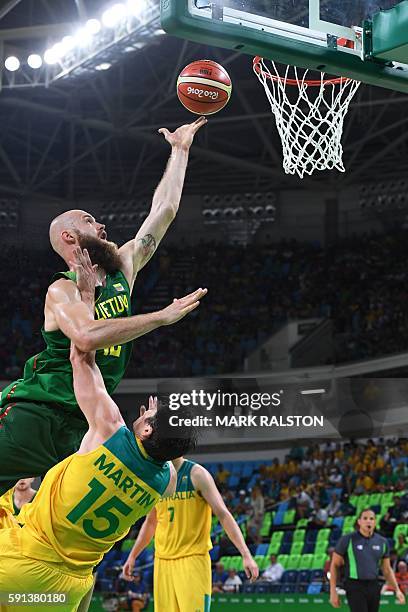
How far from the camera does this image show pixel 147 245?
5.32m

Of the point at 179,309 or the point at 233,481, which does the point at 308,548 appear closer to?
the point at 233,481

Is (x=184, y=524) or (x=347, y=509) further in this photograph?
(x=347, y=509)

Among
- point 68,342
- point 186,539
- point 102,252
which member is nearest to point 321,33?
point 102,252

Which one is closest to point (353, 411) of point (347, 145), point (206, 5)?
point (347, 145)

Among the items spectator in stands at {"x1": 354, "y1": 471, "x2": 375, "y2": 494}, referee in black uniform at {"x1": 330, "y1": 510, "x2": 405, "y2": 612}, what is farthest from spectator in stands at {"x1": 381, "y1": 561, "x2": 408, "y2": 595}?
spectator in stands at {"x1": 354, "y1": 471, "x2": 375, "y2": 494}

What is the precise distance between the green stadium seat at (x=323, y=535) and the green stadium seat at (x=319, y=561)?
498mm

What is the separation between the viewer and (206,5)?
524cm

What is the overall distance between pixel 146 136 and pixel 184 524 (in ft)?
49.7

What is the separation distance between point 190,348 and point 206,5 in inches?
624

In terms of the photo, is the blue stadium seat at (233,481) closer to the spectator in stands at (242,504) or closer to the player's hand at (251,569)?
the spectator in stands at (242,504)

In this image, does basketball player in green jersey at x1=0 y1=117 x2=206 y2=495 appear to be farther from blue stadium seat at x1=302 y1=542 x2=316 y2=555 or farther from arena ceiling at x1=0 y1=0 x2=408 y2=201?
arena ceiling at x1=0 y1=0 x2=408 y2=201

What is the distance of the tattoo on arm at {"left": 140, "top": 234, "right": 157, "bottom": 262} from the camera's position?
5.30 m

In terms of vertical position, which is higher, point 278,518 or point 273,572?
point 278,518

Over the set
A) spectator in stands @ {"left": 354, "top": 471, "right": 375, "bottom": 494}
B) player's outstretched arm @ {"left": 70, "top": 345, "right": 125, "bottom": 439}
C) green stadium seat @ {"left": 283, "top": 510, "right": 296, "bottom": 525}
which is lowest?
player's outstretched arm @ {"left": 70, "top": 345, "right": 125, "bottom": 439}
